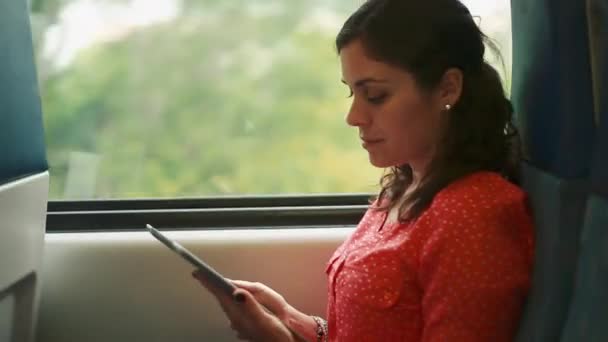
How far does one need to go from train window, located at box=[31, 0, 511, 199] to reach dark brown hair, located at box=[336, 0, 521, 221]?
0.59 meters

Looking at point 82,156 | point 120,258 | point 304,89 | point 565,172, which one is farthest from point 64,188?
point 565,172

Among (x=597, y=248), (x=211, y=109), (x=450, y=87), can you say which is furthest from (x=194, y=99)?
(x=597, y=248)

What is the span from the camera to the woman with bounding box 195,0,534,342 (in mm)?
A: 1046

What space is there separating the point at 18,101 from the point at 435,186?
0.83 m

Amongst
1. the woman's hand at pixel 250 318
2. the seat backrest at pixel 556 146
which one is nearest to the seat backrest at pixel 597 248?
the seat backrest at pixel 556 146

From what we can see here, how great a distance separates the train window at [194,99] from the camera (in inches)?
70.9

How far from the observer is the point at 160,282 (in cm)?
169

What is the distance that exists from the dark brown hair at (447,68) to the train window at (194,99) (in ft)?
1.95

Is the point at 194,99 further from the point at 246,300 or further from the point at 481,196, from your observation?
the point at 481,196

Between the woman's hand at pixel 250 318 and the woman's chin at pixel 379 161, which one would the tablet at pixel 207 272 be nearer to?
the woman's hand at pixel 250 318

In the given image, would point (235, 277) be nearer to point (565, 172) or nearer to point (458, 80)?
point (458, 80)

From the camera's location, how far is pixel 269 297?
5.05 feet

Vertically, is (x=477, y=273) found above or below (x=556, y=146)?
below

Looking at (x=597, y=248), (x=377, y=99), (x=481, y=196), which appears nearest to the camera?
(x=597, y=248)
